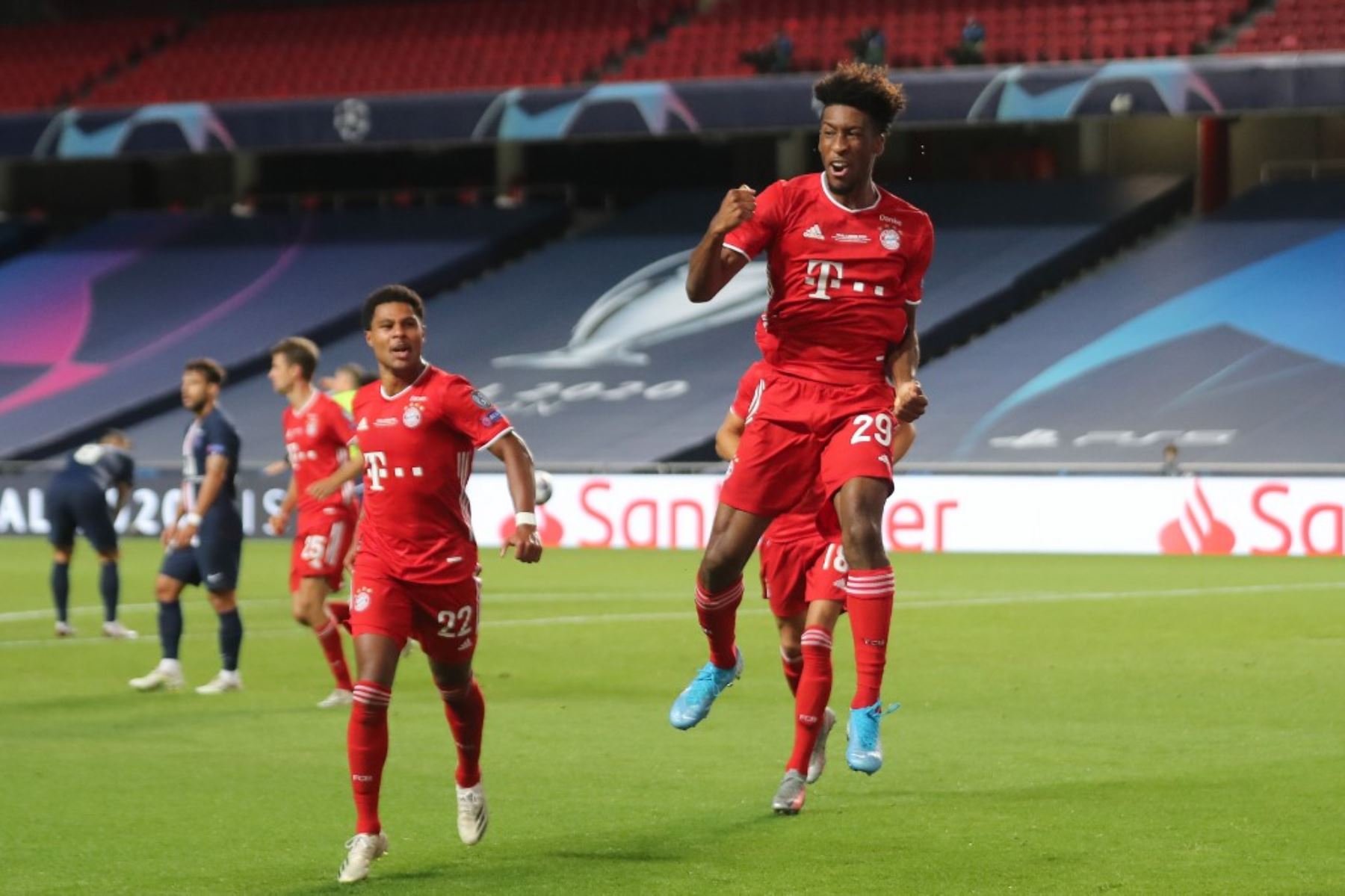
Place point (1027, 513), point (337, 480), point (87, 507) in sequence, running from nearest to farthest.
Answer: point (337, 480) < point (87, 507) < point (1027, 513)

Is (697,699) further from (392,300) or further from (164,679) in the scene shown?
(164,679)

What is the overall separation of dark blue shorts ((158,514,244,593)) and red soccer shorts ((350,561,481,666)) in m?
5.78

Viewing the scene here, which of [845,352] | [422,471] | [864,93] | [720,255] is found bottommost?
[422,471]

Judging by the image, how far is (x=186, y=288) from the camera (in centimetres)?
4088

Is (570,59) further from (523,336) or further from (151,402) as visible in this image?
(151,402)

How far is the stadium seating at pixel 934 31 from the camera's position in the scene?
34.8m

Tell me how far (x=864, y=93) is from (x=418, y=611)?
2.58 meters

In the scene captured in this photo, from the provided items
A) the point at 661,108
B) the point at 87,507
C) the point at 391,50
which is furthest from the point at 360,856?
the point at 391,50

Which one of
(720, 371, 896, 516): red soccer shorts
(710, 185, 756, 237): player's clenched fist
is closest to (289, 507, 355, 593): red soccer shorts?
(720, 371, 896, 516): red soccer shorts

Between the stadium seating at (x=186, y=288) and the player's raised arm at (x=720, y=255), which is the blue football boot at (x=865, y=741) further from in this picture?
the stadium seating at (x=186, y=288)

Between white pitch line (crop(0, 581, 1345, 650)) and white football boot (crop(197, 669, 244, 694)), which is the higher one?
white pitch line (crop(0, 581, 1345, 650))

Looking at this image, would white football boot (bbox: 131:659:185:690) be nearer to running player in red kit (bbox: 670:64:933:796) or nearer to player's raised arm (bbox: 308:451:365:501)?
player's raised arm (bbox: 308:451:365:501)

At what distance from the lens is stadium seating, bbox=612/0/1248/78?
114ft

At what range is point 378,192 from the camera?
42.9 m
